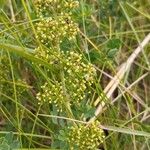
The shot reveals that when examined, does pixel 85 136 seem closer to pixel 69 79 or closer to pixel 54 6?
pixel 69 79

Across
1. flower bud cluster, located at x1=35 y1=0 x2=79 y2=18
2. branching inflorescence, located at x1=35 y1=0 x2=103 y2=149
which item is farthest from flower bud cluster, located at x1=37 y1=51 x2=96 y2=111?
flower bud cluster, located at x1=35 y1=0 x2=79 y2=18

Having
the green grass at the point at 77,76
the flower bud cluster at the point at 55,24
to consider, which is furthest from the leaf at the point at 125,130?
the flower bud cluster at the point at 55,24

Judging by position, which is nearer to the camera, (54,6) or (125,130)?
(54,6)

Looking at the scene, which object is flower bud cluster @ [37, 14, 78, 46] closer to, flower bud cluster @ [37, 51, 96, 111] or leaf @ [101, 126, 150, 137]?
flower bud cluster @ [37, 51, 96, 111]

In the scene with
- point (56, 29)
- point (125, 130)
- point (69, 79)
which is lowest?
point (125, 130)

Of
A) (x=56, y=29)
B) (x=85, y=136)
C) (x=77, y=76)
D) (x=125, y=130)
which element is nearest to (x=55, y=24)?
(x=56, y=29)

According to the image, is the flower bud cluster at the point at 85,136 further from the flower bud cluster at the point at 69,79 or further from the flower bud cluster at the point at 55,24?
the flower bud cluster at the point at 55,24
